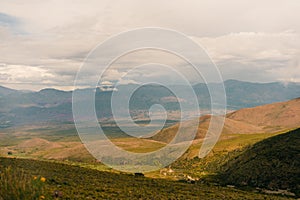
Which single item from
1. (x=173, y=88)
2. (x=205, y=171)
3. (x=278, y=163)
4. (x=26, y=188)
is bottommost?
(x=205, y=171)

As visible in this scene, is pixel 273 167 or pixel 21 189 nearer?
pixel 21 189

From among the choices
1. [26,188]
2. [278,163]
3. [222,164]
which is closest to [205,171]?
[222,164]

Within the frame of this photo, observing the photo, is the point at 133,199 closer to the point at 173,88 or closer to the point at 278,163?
the point at 173,88

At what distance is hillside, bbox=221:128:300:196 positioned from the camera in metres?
101

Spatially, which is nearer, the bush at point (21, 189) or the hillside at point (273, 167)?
the bush at point (21, 189)

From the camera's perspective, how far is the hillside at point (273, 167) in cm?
10075

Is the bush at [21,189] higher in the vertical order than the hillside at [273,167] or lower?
higher

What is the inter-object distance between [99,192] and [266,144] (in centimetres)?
10164

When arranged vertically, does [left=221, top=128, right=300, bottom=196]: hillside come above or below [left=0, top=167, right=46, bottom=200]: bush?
below

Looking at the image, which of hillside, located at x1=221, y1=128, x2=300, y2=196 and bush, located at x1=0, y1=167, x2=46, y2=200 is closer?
bush, located at x1=0, y1=167, x2=46, y2=200

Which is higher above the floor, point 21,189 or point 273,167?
point 21,189

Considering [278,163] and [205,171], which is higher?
[278,163]

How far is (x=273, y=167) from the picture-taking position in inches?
4341

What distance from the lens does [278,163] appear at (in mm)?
110000
